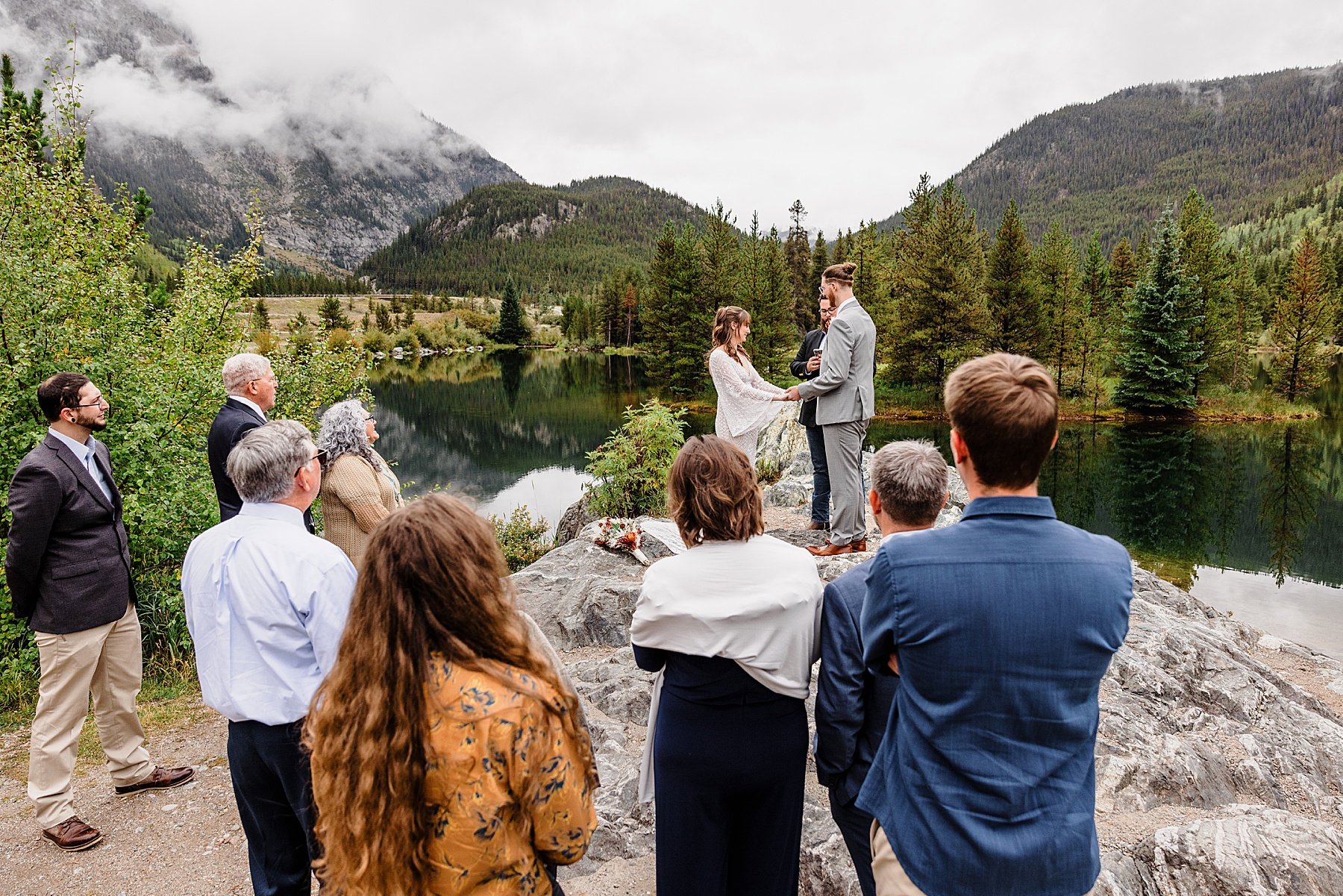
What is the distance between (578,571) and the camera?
22.8 feet

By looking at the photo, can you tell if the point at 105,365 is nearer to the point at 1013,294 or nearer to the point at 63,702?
the point at 63,702

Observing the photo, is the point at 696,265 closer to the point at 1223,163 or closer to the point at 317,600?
the point at 317,600

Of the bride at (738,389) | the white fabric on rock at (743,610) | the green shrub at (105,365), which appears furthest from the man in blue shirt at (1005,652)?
the green shrub at (105,365)

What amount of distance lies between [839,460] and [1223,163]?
9826 inches

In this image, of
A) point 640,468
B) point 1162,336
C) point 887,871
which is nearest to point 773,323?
point 1162,336

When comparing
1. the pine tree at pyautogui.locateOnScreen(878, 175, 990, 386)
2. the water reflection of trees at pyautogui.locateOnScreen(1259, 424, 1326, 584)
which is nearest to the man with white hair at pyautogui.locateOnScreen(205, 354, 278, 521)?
the water reflection of trees at pyautogui.locateOnScreen(1259, 424, 1326, 584)

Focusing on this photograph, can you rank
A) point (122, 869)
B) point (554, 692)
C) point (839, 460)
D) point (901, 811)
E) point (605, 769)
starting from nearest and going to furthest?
point (554, 692), point (901, 811), point (122, 869), point (605, 769), point (839, 460)

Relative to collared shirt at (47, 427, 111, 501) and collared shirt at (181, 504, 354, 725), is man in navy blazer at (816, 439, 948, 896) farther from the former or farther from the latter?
collared shirt at (47, 427, 111, 501)

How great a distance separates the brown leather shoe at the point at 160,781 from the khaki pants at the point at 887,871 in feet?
15.0

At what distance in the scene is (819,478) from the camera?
7.06 m

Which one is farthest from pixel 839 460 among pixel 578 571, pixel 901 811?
pixel 901 811

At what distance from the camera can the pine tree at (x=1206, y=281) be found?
1240 inches

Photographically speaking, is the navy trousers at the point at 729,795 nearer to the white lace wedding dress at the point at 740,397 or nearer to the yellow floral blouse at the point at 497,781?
the yellow floral blouse at the point at 497,781

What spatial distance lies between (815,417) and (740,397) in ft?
2.30
